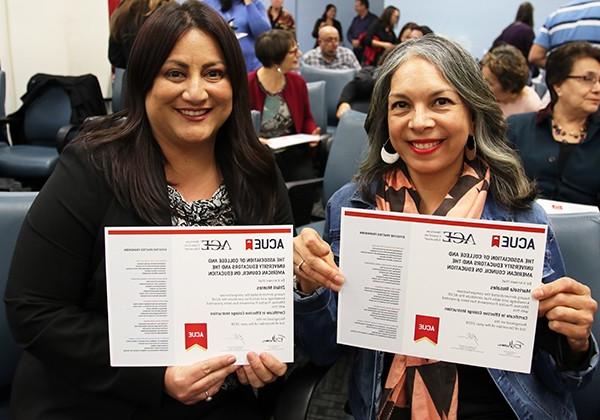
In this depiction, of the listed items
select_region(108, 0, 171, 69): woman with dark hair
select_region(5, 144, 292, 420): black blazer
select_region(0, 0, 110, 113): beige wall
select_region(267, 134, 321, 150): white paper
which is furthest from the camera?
select_region(0, 0, 110, 113): beige wall

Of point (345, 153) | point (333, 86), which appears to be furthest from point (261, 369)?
point (333, 86)

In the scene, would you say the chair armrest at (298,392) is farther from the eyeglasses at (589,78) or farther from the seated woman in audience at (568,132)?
the eyeglasses at (589,78)

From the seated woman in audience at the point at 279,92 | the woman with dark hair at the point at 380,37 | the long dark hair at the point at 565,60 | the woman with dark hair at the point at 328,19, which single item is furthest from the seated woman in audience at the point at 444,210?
the woman with dark hair at the point at 328,19

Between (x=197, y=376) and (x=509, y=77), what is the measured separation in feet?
8.81

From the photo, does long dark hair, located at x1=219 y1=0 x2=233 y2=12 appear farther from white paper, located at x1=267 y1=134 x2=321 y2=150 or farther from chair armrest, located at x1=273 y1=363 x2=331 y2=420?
chair armrest, located at x1=273 y1=363 x2=331 y2=420

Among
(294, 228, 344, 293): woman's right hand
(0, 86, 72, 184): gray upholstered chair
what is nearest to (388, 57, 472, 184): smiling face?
(294, 228, 344, 293): woman's right hand

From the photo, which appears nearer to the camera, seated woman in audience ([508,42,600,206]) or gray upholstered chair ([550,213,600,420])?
gray upholstered chair ([550,213,600,420])

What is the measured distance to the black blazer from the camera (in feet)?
3.97

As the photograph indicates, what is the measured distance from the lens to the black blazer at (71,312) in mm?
1209

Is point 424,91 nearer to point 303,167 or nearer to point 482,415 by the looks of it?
point 482,415

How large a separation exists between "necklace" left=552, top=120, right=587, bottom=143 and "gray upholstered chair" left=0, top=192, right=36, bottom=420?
208 cm

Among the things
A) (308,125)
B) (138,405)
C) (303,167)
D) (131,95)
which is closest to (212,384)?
(138,405)
